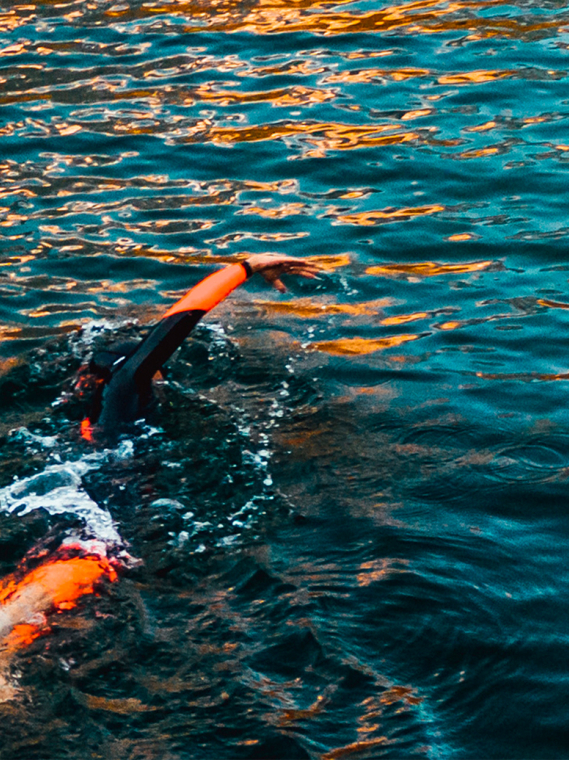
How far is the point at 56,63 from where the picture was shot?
30.8 feet

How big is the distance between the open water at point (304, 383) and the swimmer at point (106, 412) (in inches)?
2.9

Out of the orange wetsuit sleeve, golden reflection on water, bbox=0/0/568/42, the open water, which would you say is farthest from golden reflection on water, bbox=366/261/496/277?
golden reflection on water, bbox=0/0/568/42

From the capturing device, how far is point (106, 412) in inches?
166

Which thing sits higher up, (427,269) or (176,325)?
(176,325)

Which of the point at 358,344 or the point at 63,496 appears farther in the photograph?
the point at 358,344

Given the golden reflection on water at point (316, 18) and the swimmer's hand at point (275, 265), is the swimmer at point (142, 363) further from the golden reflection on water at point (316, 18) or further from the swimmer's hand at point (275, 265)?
the golden reflection on water at point (316, 18)

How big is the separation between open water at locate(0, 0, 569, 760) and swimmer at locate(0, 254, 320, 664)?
7 centimetres

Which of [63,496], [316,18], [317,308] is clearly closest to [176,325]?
[63,496]

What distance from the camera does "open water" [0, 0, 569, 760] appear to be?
316 cm

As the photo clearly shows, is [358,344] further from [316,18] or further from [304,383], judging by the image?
[316,18]

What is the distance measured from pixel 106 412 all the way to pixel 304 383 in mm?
1241

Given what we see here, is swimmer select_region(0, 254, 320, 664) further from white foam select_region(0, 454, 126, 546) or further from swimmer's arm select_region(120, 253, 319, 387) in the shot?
white foam select_region(0, 454, 126, 546)

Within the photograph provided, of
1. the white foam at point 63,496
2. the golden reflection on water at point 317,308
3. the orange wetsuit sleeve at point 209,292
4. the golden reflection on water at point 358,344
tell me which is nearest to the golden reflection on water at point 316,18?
the golden reflection on water at point 317,308

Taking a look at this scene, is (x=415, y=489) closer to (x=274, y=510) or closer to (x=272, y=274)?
(x=274, y=510)
